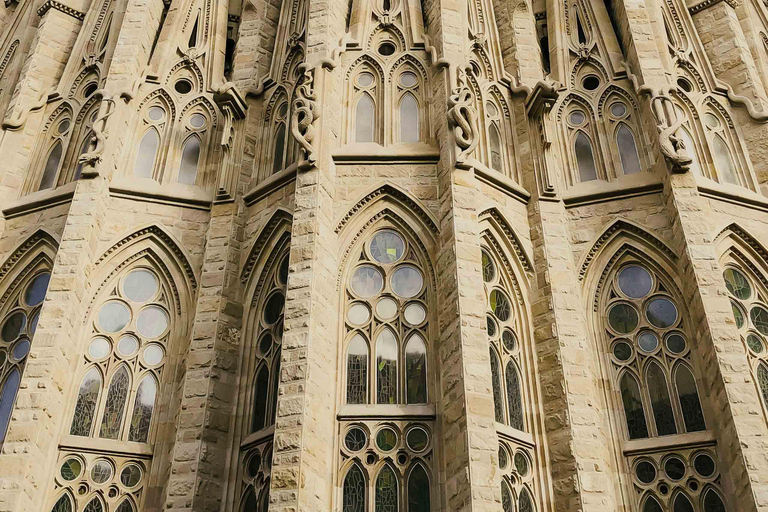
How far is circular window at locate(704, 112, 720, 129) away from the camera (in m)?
15.4

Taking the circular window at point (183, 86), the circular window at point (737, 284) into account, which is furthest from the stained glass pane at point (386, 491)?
the circular window at point (183, 86)

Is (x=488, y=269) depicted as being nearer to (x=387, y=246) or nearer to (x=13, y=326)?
(x=387, y=246)

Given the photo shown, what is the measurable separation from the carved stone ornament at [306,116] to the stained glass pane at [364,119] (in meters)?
1.04

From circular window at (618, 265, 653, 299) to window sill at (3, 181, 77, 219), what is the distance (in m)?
9.48

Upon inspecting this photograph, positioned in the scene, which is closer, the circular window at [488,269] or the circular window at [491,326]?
the circular window at [491,326]

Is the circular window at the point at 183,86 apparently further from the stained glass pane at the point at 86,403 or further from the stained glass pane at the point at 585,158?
the stained glass pane at the point at 585,158

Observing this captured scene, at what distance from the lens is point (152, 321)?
1350cm

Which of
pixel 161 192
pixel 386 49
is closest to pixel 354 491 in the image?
pixel 161 192

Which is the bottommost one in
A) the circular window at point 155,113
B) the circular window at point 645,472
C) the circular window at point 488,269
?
the circular window at point 645,472

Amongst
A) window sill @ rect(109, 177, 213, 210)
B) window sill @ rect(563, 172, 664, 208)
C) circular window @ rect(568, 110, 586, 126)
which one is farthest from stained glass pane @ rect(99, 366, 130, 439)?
circular window @ rect(568, 110, 586, 126)

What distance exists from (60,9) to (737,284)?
47.2 ft

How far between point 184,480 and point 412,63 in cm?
793

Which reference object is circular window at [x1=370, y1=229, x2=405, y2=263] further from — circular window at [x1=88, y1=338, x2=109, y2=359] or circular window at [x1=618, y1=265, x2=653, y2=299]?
circular window at [x1=88, y1=338, x2=109, y2=359]

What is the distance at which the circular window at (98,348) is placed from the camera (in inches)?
510
